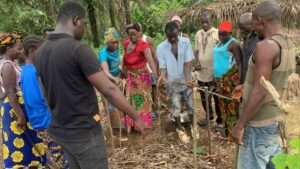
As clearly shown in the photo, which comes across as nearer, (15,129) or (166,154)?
(15,129)

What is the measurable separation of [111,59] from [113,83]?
200cm

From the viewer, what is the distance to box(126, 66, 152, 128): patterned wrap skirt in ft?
16.6

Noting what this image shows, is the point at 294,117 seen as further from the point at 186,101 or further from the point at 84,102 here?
the point at 186,101

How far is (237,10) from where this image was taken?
9.14 metres

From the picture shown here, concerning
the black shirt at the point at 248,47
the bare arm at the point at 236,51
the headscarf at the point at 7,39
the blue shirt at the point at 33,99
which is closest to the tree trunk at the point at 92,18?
the bare arm at the point at 236,51

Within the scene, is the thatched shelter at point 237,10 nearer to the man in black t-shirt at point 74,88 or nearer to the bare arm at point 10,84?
the bare arm at point 10,84

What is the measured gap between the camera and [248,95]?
8.23ft

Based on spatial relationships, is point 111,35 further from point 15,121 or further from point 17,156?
point 17,156

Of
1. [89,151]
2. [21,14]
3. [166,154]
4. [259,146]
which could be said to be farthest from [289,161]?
[21,14]

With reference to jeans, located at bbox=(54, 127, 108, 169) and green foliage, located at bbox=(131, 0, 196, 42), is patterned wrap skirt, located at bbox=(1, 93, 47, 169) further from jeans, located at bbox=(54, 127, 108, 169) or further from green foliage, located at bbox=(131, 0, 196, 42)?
green foliage, located at bbox=(131, 0, 196, 42)

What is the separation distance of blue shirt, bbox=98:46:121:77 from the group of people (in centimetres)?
2

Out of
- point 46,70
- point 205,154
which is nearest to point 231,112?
point 205,154

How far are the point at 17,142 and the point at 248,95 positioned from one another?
2.49m

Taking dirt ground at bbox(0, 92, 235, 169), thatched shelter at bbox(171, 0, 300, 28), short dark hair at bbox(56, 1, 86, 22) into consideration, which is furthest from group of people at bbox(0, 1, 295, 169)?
thatched shelter at bbox(171, 0, 300, 28)
